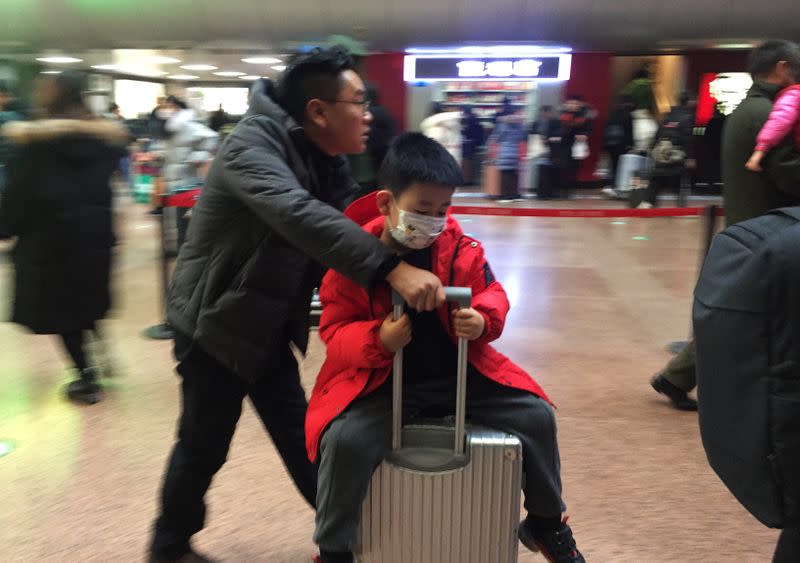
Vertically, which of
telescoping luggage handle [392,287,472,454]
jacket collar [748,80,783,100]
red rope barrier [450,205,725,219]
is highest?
jacket collar [748,80,783,100]

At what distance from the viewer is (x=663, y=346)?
4.79 metres

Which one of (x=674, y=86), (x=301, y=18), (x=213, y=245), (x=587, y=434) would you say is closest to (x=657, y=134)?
(x=674, y=86)

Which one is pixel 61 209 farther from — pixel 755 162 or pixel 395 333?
pixel 755 162

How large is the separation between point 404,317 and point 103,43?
676 inches

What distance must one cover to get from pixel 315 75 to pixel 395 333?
2.58ft

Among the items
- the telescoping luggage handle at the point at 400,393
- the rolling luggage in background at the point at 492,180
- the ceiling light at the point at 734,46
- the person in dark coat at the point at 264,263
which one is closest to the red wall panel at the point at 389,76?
the rolling luggage in background at the point at 492,180

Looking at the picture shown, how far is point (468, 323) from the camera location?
169 centimetres

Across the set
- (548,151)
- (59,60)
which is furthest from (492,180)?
(59,60)

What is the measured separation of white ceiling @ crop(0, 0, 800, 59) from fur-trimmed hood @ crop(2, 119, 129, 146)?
1203 cm

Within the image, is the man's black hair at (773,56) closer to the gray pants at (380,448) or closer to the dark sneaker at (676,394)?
the dark sneaker at (676,394)

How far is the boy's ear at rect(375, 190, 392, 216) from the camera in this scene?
6.03ft

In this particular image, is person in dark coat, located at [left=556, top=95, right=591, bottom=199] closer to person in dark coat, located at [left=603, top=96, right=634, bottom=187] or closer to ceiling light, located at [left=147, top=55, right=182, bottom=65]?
person in dark coat, located at [left=603, top=96, right=634, bottom=187]

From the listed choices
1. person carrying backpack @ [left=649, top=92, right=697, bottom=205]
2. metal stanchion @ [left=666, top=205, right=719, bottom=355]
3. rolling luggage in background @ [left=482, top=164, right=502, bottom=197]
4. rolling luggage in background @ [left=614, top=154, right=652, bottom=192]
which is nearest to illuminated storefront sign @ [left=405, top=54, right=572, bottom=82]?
rolling luggage in background @ [left=482, top=164, right=502, bottom=197]

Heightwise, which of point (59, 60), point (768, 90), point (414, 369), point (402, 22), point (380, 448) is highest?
point (402, 22)
